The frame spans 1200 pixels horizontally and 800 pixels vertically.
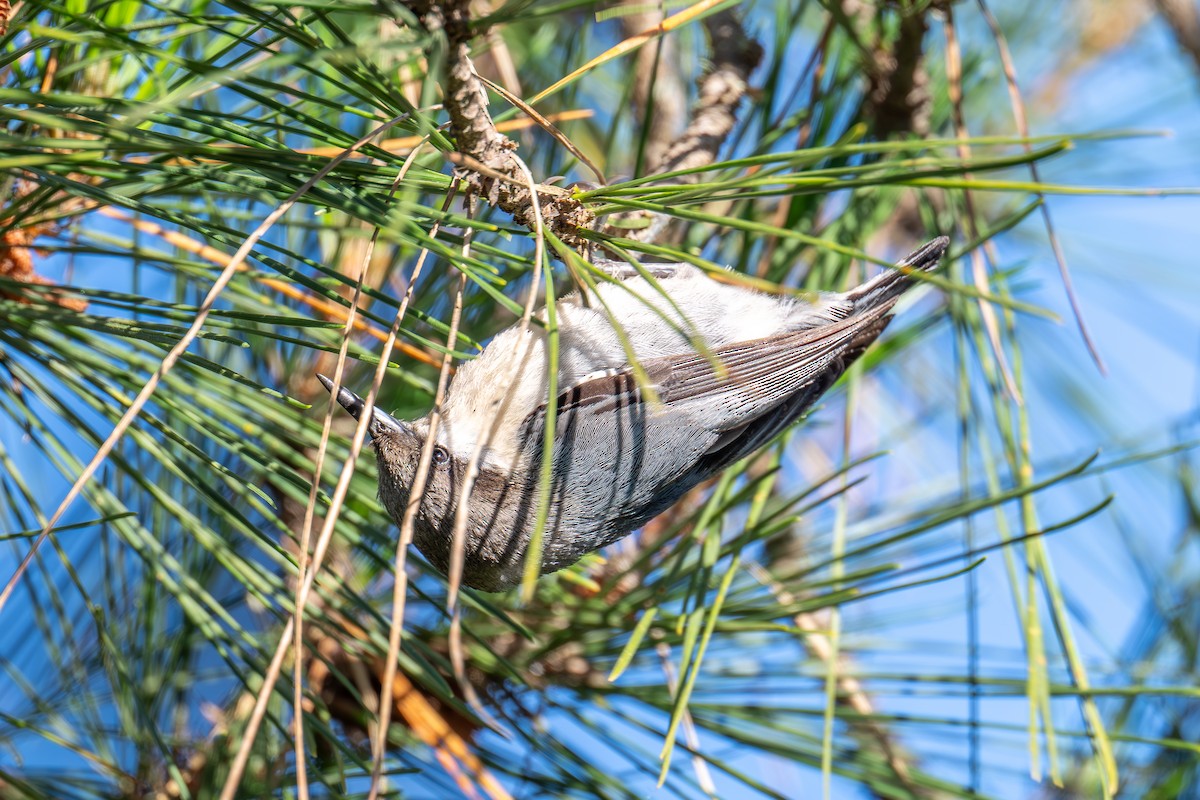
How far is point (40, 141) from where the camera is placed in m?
0.62

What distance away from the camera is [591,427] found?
46.4 inches

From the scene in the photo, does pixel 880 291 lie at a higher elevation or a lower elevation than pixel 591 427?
higher

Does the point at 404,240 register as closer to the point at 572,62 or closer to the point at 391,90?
the point at 391,90

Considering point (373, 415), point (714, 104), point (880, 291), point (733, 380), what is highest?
point (714, 104)

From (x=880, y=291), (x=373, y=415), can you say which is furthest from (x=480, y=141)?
(x=880, y=291)

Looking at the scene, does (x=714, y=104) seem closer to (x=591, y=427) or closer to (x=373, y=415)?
(x=591, y=427)

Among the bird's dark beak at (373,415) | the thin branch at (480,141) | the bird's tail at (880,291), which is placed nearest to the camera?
the thin branch at (480,141)

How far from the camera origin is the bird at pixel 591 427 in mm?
1133

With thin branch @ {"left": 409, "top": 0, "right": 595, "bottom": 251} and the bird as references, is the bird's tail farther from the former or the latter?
thin branch @ {"left": 409, "top": 0, "right": 595, "bottom": 251}

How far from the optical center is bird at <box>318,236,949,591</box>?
1.13 metres

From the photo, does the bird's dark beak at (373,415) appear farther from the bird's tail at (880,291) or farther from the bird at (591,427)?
the bird's tail at (880,291)

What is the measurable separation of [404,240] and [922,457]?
2013 mm

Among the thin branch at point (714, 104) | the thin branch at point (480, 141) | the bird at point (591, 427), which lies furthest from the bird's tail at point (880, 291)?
the thin branch at point (480, 141)

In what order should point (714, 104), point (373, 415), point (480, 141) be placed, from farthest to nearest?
point (714, 104)
point (373, 415)
point (480, 141)
